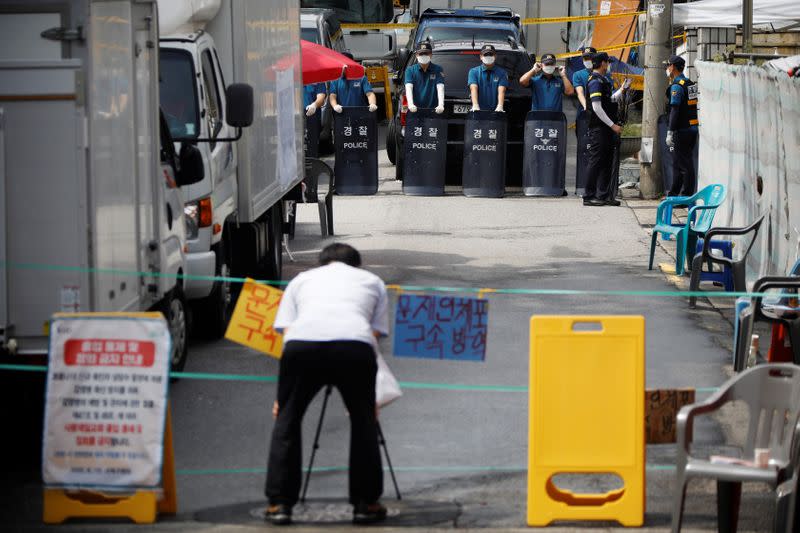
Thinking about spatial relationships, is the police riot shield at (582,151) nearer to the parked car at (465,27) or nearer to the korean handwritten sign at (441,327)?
the parked car at (465,27)

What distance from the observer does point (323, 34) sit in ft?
82.1

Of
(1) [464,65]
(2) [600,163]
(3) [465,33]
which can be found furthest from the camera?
(3) [465,33]

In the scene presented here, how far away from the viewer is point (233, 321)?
7.46 meters

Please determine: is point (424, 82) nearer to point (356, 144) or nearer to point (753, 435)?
point (356, 144)

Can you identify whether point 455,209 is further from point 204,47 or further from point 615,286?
point 204,47

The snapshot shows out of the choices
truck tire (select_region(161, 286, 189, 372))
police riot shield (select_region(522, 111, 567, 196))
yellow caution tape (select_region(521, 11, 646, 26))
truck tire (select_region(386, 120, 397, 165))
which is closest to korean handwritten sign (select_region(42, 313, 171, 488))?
truck tire (select_region(161, 286, 189, 372))

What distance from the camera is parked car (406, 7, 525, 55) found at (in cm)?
Answer: 2430

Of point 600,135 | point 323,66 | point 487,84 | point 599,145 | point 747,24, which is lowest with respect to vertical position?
point 599,145

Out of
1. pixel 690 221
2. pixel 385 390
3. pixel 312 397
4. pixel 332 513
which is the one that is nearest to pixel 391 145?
pixel 690 221

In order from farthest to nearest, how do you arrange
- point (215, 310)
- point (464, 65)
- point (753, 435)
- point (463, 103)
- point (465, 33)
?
point (465, 33)
point (464, 65)
point (463, 103)
point (215, 310)
point (753, 435)

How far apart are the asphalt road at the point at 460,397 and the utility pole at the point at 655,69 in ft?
6.82

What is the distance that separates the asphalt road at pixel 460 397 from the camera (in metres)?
7.44

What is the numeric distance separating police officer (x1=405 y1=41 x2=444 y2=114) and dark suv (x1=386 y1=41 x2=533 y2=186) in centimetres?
27

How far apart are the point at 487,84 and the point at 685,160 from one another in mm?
3222
